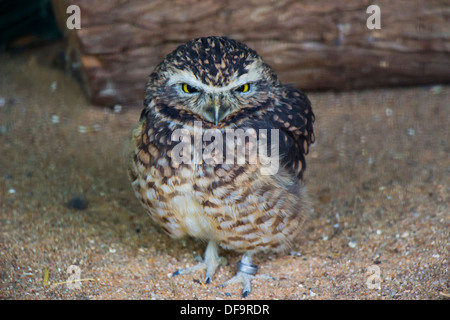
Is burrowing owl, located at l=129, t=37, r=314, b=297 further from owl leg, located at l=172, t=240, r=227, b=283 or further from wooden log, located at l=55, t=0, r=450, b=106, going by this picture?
wooden log, located at l=55, t=0, r=450, b=106

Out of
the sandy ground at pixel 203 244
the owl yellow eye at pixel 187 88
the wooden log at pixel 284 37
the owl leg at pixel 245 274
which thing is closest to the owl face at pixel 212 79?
the owl yellow eye at pixel 187 88

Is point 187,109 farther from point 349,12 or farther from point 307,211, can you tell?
point 349,12

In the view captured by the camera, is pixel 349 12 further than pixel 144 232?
Yes

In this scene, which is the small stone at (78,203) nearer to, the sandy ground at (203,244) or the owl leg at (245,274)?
the sandy ground at (203,244)

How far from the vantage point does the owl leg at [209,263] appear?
11.0ft

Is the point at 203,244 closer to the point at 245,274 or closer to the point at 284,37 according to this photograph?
the point at 245,274

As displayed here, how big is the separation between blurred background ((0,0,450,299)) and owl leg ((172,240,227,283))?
70mm

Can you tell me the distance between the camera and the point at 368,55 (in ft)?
16.0

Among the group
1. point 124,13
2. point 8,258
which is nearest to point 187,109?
point 8,258

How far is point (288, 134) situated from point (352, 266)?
37.1 inches

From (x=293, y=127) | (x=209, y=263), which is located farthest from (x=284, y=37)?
(x=209, y=263)

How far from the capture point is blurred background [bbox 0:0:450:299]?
10.7 ft

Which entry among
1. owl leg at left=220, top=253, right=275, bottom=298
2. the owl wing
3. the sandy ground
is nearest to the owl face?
the owl wing

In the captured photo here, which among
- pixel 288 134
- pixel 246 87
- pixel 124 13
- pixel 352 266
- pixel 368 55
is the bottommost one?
pixel 352 266
